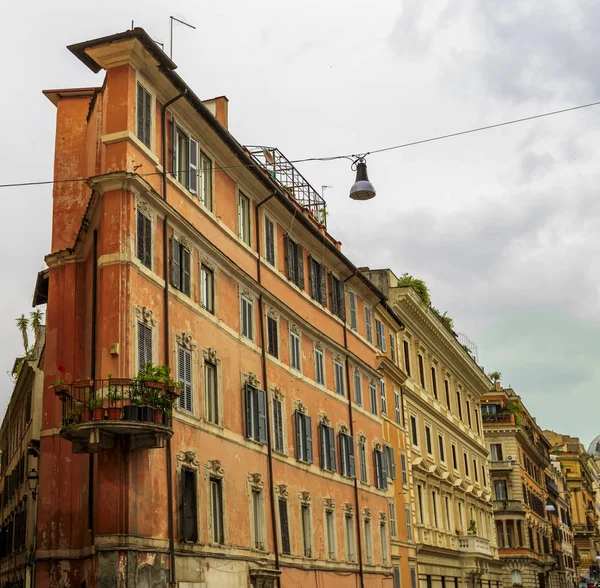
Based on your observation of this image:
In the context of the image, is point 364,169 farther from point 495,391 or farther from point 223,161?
point 495,391

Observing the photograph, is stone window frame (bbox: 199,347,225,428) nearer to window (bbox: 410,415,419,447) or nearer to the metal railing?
the metal railing

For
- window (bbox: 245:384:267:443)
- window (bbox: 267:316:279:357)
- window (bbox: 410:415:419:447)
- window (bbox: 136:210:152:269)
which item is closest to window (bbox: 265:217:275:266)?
window (bbox: 267:316:279:357)

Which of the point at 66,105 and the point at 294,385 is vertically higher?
the point at 66,105

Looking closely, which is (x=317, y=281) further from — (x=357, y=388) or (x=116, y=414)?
(x=116, y=414)

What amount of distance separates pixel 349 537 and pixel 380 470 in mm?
5301

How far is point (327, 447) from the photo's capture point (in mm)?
35781

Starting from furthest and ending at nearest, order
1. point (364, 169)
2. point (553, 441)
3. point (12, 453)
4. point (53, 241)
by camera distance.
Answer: point (553, 441) → point (12, 453) → point (53, 241) → point (364, 169)

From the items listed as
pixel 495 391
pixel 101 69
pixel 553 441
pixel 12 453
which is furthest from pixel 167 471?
pixel 553 441

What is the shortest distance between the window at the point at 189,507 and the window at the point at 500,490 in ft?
193

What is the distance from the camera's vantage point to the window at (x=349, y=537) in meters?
36.4

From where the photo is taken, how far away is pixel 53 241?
2844cm

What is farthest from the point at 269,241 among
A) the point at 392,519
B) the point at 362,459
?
the point at 392,519

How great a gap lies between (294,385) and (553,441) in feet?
443

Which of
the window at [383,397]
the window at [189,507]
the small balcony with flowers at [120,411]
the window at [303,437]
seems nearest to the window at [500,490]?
the window at [383,397]
